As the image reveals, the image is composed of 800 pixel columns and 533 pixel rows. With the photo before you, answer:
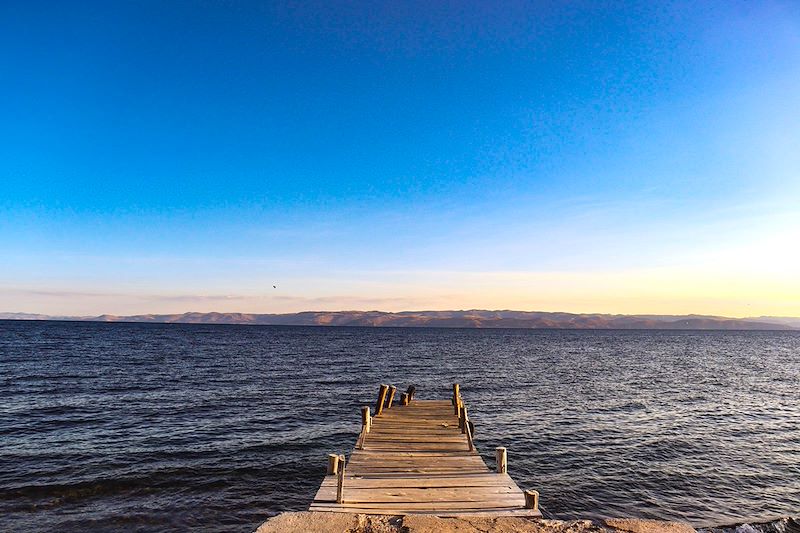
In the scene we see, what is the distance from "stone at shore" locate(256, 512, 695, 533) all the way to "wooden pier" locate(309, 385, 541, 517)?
1.67m

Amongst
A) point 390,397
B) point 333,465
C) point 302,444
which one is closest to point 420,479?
point 333,465

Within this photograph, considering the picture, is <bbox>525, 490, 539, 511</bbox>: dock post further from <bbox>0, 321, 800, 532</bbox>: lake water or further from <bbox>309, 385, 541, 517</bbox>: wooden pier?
<bbox>0, 321, 800, 532</bbox>: lake water

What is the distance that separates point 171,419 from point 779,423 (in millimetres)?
35748

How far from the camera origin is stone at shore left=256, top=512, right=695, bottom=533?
301 inches

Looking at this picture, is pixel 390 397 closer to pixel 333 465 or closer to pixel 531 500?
pixel 333 465

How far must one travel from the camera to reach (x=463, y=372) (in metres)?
51.8

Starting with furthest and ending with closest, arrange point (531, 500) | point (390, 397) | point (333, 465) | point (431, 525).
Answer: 1. point (390, 397)
2. point (333, 465)
3. point (531, 500)
4. point (431, 525)

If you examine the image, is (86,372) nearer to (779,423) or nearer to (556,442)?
(556,442)

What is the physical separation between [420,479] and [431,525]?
13.6 ft

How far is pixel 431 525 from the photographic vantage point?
26.2 ft

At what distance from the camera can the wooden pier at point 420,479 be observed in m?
10.2

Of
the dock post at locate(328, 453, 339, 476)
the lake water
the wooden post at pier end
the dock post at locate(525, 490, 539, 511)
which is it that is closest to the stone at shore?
the dock post at locate(525, 490, 539, 511)

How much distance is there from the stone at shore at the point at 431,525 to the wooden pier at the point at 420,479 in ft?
5.49

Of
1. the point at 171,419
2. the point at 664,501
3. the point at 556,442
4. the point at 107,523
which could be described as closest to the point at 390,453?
the point at 107,523
